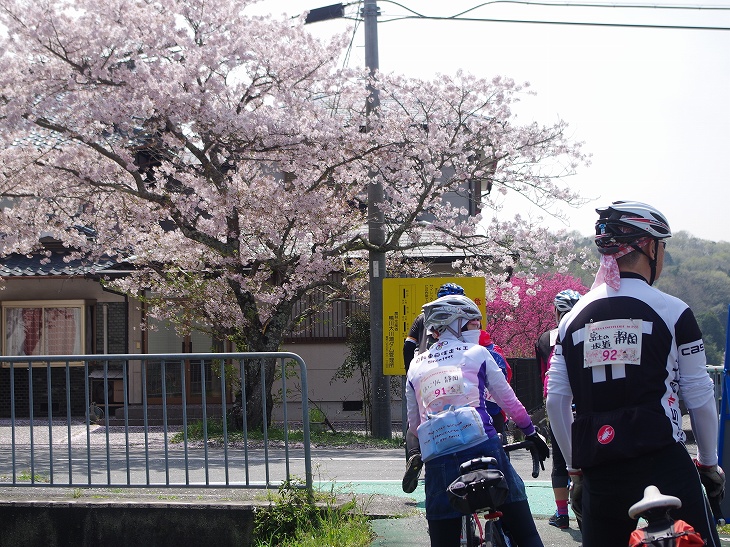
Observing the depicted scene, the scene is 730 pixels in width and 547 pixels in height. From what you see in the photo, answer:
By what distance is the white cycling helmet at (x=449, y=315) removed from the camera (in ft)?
14.9

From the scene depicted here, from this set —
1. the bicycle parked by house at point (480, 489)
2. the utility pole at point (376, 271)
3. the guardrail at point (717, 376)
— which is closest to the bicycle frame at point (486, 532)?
the bicycle parked by house at point (480, 489)

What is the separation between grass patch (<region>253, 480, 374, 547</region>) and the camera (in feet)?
19.0

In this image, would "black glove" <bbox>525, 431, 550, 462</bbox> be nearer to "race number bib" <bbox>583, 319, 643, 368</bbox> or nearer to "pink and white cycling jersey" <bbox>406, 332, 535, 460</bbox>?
"pink and white cycling jersey" <bbox>406, 332, 535, 460</bbox>

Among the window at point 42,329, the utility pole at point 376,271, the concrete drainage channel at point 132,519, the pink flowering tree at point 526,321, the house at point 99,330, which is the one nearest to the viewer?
the concrete drainage channel at point 132,519

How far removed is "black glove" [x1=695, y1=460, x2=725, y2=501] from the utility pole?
1208cm

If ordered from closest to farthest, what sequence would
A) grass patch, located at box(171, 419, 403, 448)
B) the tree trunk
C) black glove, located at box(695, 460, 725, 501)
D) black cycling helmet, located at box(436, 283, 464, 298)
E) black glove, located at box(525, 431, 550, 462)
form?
1. black glove, located at box(695, 460, 725, 501)
2. black glove, located at box(525, 431, 550, 462)
3. black cycling helmet, located at box(436, 283, 464, 298)
4. grass patch, located at box(171, 419, 403, 448)
5. the tree trunk

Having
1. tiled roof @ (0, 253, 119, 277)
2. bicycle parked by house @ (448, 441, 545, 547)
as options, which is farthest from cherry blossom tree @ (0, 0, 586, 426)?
bicycle parked by house @ (448, 441, 545, 547)

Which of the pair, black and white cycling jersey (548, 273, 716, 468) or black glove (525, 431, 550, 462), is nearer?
black and white cycling jersey (548, 273, 716, 468)

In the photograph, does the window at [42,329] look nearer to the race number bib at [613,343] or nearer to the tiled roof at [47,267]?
the tiled roof at [47,267]

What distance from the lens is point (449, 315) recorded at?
454 centimetres

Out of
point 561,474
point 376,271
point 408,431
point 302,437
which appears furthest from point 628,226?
point 376,271

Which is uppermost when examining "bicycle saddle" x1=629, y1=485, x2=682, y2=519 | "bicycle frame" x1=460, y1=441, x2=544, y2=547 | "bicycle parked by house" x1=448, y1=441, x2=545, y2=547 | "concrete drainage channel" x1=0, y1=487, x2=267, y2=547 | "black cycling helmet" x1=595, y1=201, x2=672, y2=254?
"black cycling helmet" x1=595, y1=201, x2=672, y2=254

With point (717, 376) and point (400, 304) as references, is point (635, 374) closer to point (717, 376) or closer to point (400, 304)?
point (717, 376)

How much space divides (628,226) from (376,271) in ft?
40.1
